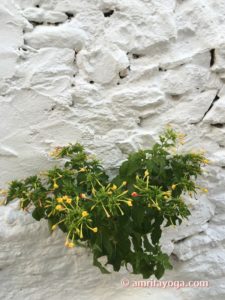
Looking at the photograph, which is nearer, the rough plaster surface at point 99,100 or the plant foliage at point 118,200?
the plant foliage at point 118,200

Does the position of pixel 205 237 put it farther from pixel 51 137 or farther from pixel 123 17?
pixel 123 17

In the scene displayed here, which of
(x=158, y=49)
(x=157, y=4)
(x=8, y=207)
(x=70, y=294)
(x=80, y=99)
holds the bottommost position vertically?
(x=70, y=294)

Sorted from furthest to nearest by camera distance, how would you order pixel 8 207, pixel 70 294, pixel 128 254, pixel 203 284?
pixel 203 284, pixel 70 294, pixel 8 207, pixel 128 254

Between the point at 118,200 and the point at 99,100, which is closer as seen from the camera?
the point at 118,200

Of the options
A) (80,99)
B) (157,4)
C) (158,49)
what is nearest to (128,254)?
(80,99)

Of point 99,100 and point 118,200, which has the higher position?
point 99,100

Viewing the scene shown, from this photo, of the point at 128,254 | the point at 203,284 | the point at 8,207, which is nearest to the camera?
the point at 128,254

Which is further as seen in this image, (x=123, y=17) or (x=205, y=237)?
(x=205, y=237)

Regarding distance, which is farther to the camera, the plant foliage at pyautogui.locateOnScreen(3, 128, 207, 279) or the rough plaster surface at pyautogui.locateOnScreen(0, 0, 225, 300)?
the rough plaster surface at pyautogui.locateOnScreen(0, 0, 225, 300)
